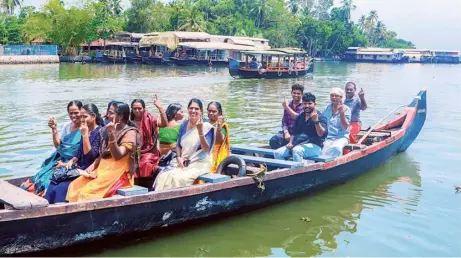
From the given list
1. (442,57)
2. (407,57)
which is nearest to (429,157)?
(407,57)

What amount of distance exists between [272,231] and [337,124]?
2.38 metres

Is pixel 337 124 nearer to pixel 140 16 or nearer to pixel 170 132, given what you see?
pixel 170 132

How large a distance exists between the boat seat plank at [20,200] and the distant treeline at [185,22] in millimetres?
44185

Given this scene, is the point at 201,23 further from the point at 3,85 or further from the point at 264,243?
the point at 264,243

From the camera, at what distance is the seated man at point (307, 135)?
22.6 ft

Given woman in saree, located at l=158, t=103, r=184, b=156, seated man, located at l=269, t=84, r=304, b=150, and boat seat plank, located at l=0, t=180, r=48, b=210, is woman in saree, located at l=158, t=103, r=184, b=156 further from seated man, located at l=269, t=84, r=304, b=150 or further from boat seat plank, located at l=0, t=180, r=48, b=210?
boat seat plank, located at l=0, t=180, r=48, b=210

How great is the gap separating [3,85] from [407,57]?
2604 inches

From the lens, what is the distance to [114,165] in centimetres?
519

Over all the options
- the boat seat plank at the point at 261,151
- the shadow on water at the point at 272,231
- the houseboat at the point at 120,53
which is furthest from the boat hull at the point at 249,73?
the boat seat plank at the point at 261,151


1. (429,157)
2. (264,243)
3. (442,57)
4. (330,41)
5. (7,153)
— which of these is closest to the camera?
(264,243)

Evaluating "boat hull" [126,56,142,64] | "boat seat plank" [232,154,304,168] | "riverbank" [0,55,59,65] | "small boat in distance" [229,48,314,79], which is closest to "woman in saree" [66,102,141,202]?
"boat seat plank" [232,154,304,168]

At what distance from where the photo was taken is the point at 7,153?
9.59m

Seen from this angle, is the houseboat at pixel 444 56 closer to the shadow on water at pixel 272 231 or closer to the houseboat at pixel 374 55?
the houseboat at pixel 374 55

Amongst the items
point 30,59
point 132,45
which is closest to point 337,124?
point 30,59
